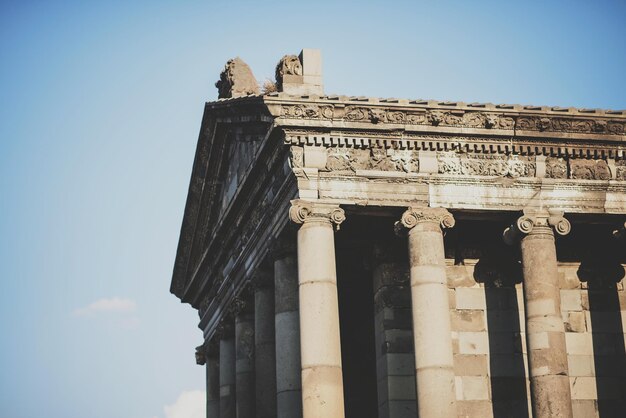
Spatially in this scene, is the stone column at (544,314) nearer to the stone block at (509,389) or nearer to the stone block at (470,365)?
the stone block at (509,389)

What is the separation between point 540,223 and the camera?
28.9 meters

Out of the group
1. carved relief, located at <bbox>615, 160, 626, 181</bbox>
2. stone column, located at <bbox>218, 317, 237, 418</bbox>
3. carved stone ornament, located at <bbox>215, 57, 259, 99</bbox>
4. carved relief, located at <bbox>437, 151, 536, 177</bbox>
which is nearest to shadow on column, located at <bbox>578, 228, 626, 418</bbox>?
carved relief, located at <bbox>615, 160, 626, 181</bbox>

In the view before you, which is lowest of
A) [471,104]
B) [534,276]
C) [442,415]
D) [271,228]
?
[442,415]

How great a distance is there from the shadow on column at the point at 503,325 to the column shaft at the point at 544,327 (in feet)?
5.77

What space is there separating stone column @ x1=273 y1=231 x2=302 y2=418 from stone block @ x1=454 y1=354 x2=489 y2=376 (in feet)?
12.4

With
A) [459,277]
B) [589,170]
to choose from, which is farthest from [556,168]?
[459,277]

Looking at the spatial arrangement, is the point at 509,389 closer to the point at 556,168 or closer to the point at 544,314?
the point at 544,314

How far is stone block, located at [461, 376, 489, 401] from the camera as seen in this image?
2952 centimetres

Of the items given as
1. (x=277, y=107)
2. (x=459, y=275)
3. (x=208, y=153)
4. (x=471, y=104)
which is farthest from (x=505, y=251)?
(x=208, y=153)

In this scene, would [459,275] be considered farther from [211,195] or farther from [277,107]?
[211,195]

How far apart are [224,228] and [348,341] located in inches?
183

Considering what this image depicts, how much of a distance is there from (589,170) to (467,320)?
4589 mm

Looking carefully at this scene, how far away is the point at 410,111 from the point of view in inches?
1133

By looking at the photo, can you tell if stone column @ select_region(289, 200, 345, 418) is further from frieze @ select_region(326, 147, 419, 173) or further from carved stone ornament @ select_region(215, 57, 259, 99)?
carved stone ornament @ select_region(215, 57, 259, 99)
